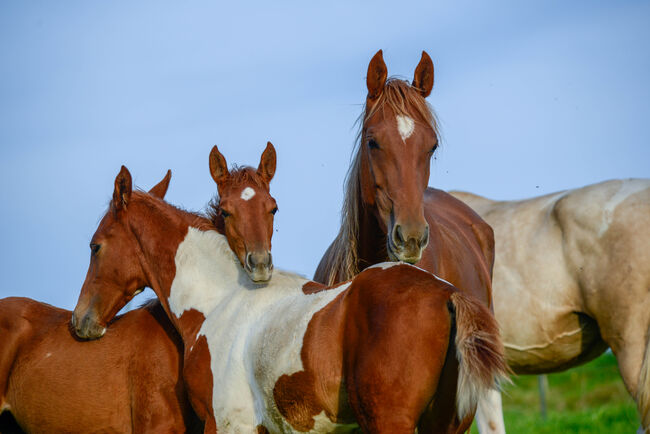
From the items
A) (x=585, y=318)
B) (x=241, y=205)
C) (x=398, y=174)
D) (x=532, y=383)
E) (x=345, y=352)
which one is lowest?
(x=532, y=383)

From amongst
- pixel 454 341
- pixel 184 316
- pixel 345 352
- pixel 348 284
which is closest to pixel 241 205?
pixel 184 316

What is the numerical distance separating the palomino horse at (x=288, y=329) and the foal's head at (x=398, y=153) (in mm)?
521

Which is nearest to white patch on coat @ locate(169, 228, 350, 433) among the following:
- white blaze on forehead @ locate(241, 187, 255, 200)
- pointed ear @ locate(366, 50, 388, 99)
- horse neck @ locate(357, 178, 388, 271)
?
white blaze on forehead @ locate(241, 187, 255, 200)

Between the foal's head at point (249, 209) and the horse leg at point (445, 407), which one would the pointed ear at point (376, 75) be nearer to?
the foal's head at point (249, 209)

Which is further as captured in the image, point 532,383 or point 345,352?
point 532,383

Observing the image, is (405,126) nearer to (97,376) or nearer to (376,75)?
(376,75)

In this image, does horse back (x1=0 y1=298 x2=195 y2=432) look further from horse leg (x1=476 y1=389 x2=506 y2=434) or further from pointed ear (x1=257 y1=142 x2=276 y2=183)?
horse leg (x1=476 y1=389 x2=506 y2=434)

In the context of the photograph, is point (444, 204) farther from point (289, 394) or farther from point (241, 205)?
point (289, 394)

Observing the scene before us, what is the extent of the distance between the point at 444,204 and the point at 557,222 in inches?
43.4

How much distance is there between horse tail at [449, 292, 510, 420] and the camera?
3117 millimetres

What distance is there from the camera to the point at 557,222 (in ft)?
22.7

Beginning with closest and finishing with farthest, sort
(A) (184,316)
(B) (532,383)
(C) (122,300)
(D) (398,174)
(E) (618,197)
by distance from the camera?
1. (D) (398,174)
2. (A) (184,316)
3. (C) (122,300)
4. (E) (618,197)
5. (B) (532,383)

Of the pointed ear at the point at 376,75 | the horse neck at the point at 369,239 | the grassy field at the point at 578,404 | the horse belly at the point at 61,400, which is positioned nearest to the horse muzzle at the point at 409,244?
the horse neck at the point at 369,239

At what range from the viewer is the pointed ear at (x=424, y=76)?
491 cm
